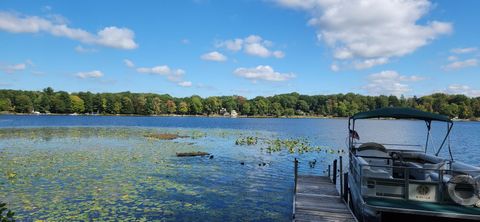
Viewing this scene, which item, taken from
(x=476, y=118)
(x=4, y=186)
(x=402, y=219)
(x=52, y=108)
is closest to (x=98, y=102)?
(x=52, y=108)

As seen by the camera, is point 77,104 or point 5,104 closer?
point 5,104

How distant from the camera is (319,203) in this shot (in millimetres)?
14641

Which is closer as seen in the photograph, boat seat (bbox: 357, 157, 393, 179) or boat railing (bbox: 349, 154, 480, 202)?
boat railing (bbox: 349, 154, 480, 202)

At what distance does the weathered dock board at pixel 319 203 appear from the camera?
41.5 feet

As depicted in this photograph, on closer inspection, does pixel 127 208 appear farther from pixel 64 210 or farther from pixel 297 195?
pixel 297 195

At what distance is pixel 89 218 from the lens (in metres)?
13.2

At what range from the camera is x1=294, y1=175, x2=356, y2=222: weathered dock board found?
499 inches

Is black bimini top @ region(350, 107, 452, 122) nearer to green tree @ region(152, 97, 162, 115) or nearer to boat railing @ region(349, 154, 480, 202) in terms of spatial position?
boat railing @ region(349, 154, 480, 202)

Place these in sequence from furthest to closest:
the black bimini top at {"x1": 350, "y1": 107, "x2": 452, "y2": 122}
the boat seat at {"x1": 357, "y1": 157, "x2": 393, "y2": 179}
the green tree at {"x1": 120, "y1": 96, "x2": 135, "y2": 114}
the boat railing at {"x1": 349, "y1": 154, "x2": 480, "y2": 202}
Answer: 1. the green tree at {"x1": 120, "y1": 96, "x2": 135, "y2": 114}
2. the black bimini top at {"x1": 350, "y1": 107, "x2": 452, "y2": 122}
3. the boat seat at {"x1": 357, "y1": 157, "x2": 393, "y2": 179}
4. the boat railing at {"x1": 349, "y1": 154, "x2": 480, "y2": 202}

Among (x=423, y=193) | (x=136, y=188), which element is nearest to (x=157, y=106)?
(x=136, y=188)

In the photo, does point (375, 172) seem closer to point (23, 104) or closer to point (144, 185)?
point (144, 185)

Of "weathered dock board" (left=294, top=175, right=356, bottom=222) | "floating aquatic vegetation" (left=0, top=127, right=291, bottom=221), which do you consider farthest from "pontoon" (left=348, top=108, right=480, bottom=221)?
"floating aquatic vegetation" (left=0, top=127, right=291, bottom=221)

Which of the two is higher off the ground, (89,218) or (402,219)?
(402,219)

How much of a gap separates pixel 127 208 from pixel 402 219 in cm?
1079
